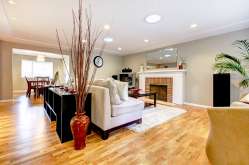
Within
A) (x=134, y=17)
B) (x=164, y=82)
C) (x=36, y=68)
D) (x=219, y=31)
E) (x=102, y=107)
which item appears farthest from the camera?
(x=36, y=68)

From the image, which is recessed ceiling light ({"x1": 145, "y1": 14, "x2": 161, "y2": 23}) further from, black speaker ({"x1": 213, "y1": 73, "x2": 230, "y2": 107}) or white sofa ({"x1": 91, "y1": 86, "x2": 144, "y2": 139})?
black speaker ({"x1": 213, "y1": 73, "x2": 230, "y2": 107})

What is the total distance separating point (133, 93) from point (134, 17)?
200 centimetres

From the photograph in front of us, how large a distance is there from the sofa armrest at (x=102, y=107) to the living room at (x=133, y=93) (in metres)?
0.02

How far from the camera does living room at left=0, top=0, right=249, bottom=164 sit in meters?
1.57

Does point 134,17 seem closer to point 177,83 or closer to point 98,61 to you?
point 177,83

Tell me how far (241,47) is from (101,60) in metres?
5.59

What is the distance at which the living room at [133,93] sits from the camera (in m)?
1.57

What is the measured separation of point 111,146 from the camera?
1.86 meters

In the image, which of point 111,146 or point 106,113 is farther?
point 106,113

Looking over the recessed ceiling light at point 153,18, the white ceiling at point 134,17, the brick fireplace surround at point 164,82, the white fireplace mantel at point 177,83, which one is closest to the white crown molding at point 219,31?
the white ceiling at point 134,17

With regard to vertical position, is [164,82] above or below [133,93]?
above

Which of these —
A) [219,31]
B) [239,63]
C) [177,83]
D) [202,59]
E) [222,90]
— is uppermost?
[219,31]

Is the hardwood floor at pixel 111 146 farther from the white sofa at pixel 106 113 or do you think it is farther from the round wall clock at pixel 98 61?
the round wall clock at pixel 98 61

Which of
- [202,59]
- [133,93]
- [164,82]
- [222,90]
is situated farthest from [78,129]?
[202,59]
